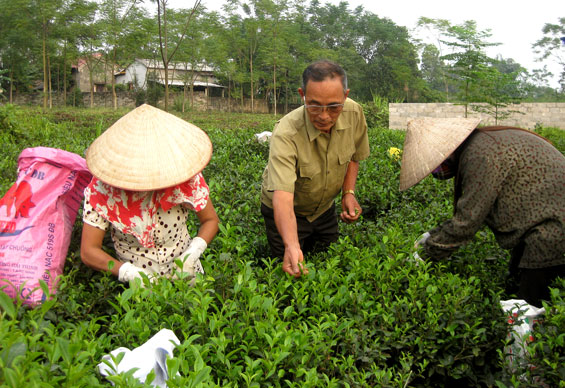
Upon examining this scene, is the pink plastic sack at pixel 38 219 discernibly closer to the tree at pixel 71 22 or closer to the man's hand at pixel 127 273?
the man's hand at pixel 127 273

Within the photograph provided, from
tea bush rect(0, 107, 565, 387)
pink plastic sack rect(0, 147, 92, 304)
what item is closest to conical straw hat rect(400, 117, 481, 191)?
tea bush rect(0, 107, 565, 387)

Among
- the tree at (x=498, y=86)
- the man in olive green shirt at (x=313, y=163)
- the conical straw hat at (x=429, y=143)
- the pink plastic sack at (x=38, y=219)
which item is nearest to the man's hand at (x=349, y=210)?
the man in olive green shirt at (x=313, y=163)

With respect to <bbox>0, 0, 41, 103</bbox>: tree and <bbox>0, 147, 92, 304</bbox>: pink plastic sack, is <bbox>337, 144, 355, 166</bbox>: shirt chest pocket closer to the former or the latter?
<bbox>0, 147, 92, 304</bbox>: pink plastic sack

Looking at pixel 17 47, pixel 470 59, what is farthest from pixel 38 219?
pixel 17 47

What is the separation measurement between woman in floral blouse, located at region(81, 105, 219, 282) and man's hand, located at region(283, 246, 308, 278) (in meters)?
0.40

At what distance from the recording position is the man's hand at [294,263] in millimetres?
2189

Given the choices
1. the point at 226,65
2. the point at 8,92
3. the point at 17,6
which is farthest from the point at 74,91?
the point at 226,65

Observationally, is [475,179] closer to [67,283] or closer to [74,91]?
[67,283]

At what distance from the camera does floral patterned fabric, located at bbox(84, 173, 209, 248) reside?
6.86 ft

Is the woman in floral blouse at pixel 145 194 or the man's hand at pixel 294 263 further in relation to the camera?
the man's hand at pixel 294 263

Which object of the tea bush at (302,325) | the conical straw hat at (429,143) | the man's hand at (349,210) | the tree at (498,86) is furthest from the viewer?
the tree at (498,86)

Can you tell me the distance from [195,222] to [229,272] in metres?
1.24

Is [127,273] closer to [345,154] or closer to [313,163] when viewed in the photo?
[313,163]

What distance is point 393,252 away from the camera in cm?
252
